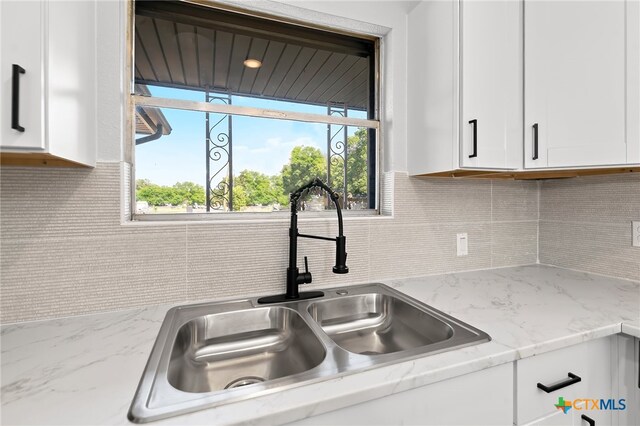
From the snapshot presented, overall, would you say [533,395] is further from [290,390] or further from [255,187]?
[255,187]

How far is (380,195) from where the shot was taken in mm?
1504

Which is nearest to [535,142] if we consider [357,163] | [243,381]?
[357,163]

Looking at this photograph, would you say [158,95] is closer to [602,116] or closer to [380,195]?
[380,195]

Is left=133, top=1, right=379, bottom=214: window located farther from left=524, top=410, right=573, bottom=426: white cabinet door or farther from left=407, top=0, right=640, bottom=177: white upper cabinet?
left=524, top=410, right=573, bottom=426: white cabinet door

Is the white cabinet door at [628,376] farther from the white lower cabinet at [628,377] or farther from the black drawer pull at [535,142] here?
the black drawer pull at [535,142]

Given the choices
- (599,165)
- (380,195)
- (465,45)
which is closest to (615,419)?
(599,165)

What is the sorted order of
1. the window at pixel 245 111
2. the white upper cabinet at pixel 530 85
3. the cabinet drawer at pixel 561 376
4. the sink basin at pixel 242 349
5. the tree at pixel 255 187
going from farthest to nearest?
1. the tree at pixel 255 187
2. the window at pixel 245 111
3. the white upper cabinet at pixel 530 85
4. the sink basin at pixel 242 349
5. the cabinet drawer at pixel 561 376

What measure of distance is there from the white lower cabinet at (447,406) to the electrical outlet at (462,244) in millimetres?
845

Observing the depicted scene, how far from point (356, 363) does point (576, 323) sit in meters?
0.72

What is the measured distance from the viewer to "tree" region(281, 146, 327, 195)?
1382 mm

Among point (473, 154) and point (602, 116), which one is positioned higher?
point (602, 116)

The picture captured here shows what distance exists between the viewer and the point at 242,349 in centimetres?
103

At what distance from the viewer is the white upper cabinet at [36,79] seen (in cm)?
63

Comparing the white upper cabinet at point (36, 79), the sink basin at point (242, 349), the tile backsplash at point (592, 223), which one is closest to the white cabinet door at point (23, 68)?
the white upper cabinet at point (36, 79)
